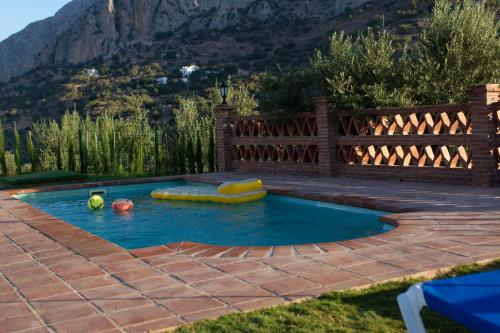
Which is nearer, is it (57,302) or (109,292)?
(57,302)

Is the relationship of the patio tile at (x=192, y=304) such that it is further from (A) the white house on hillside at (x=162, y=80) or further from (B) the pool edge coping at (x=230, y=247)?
(A) the white house on hillside at (x=162, y=80)

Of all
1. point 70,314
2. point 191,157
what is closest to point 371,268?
point 70,314

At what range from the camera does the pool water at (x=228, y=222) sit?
7.28 meters

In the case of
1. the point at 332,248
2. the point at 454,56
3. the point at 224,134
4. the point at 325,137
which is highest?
the point at 454,56

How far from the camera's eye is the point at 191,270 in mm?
4621

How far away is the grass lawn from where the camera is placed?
3217mm

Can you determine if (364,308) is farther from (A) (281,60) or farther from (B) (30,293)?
(A) (281,60)

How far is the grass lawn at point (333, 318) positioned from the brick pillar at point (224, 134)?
11339mm

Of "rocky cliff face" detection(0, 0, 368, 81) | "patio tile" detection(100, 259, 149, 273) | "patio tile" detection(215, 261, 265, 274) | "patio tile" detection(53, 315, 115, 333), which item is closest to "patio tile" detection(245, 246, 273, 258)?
"patio tile" detection(215, 261, 265, 274)

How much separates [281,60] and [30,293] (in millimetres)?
30204

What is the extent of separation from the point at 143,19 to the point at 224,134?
3862cm

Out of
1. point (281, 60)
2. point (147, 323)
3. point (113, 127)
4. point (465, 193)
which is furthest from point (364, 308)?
point (281, 60)

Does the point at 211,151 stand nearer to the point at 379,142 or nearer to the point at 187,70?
the point at 379,142

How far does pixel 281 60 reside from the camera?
1310 inches
